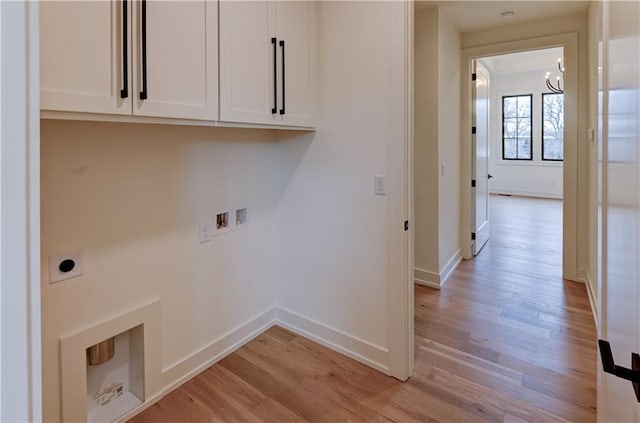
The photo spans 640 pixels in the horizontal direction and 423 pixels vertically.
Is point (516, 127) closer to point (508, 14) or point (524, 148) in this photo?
point (524, 148)

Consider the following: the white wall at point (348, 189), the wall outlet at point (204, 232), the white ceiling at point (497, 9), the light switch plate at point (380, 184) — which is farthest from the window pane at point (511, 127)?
the wall outlet at point (204, 232)

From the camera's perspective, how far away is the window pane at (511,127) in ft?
28.9

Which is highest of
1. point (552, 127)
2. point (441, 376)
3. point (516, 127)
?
point (516, 127)

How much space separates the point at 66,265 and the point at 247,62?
1.25 meters

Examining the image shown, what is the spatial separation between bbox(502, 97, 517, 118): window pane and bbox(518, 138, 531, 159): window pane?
0.66m

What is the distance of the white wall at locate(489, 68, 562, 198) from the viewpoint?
8320 millimetres

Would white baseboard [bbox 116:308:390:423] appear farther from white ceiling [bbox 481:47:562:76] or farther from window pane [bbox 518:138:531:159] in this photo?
window pane [bbox 518:138:531:159]

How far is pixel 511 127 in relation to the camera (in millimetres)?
8867

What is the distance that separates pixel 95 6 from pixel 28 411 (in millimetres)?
1289

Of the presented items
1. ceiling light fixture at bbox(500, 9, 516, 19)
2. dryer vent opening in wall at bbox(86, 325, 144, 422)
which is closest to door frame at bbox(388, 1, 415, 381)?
dryer vent opening in wall at bbox(86, 325, 144, 422)

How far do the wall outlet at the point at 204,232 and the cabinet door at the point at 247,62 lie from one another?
2.28 feet

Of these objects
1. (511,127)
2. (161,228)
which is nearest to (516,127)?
(511,127)

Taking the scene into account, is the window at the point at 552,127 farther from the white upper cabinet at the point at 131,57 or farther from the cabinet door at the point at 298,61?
the white upper cabinet at the point at 131,57

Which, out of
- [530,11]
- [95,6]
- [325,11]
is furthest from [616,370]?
[530,11]
